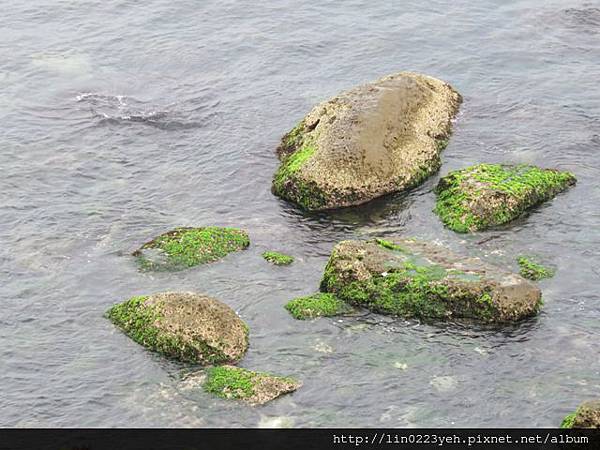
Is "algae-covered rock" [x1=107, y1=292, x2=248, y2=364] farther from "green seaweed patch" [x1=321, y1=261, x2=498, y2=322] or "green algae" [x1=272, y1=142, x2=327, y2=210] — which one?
"green algae" [x1=272, y1=142, x2=327, y2=210]

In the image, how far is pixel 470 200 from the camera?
38312 millimetres

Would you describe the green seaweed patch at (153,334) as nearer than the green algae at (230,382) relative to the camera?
No

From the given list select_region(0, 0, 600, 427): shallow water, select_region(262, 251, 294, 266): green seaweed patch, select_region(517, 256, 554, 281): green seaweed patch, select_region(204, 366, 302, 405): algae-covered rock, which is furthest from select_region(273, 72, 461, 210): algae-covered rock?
select_region(204, 366, 302, 405): algae-covered rock

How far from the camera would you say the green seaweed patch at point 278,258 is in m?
36.5

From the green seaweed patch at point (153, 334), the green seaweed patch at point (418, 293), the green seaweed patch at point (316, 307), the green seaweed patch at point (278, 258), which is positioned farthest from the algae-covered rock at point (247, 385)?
the green seaweed patch at point (278, 258)

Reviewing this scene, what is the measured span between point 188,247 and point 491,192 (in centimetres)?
1239

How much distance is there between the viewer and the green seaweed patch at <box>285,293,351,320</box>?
33.2 m

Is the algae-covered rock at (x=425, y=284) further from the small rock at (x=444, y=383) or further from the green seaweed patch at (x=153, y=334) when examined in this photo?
the green seaweed patch at (x=153, y=334)

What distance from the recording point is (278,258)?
36.6 m

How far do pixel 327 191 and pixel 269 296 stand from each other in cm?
699

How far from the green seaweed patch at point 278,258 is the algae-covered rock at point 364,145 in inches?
153

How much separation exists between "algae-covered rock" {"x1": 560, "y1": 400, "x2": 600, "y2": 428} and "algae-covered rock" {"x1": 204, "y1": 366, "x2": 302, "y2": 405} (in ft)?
27.4

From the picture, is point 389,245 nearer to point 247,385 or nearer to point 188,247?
point 188,247

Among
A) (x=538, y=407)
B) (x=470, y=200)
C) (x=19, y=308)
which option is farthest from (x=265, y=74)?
(x=538, y=407)
